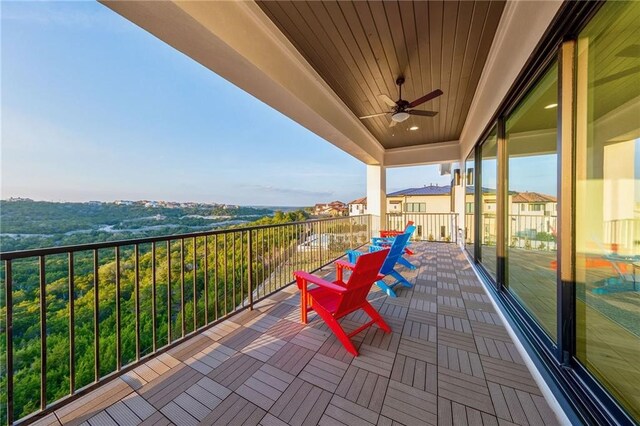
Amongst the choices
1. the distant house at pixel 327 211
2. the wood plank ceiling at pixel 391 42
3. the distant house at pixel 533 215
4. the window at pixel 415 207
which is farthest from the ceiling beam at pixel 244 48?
the window at pixel 415 207

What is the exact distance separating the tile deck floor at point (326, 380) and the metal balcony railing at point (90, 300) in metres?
0.23

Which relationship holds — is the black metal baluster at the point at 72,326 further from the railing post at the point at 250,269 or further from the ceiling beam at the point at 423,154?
the ceiling beam at the point at 423,154

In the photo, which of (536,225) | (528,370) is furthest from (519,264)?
(528,370)

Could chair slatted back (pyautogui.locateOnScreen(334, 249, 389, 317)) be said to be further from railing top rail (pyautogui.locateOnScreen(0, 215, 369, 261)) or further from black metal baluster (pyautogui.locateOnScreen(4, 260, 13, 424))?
black metal baluster (pyautogui.locateOnScreen(4, 260, 13, 424))

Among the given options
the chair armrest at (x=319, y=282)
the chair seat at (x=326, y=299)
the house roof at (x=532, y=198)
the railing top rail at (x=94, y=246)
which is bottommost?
the chair seat at (x=326, y=299)

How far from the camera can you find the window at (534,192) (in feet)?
5.76

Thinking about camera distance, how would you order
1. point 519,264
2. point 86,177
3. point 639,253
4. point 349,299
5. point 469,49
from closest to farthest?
point 639,253, point 349,299, point 519,264, point 469,49, point 86,177

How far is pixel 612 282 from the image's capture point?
4.47 feet

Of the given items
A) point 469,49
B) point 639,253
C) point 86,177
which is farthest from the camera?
point 86,177

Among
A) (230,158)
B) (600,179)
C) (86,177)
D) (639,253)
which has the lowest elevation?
(639,253)

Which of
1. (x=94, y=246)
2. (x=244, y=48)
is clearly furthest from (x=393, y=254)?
(x=94, y=246)

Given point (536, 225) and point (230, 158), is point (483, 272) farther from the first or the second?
point (230, 158)

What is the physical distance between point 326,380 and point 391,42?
353cm

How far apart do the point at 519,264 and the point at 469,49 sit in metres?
2.63
